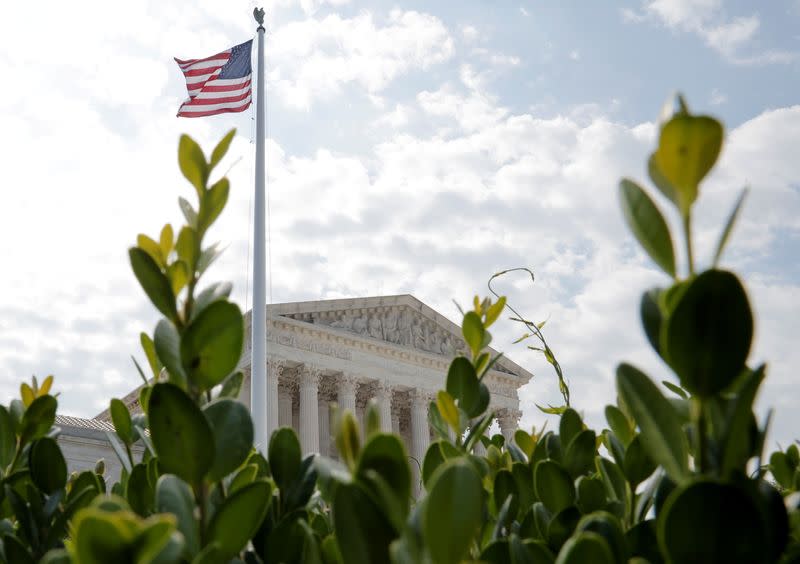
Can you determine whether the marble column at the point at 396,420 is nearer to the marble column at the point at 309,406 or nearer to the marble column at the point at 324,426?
the marble column at the point at 324,426

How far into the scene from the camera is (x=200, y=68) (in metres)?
10.2

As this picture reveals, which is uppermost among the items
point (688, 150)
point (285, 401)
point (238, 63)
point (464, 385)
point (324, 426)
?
point (238, 63)

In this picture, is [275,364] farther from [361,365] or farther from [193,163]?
[193,163]

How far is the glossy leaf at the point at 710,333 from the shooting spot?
0.36 metres

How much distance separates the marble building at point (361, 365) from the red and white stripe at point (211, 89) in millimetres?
10346

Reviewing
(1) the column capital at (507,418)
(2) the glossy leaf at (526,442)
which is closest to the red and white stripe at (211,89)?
(2) the glossy leaf at (526,442)

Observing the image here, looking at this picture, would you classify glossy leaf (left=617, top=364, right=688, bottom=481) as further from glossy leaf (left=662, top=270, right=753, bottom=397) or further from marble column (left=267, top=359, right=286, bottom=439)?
marble column (left=267, top=359, right=286, bottom=439)

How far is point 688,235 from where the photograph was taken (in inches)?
15.1

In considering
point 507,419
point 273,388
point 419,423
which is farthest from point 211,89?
point 507,419

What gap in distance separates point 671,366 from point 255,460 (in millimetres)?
558

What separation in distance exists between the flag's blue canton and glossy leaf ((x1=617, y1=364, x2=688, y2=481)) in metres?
10.7

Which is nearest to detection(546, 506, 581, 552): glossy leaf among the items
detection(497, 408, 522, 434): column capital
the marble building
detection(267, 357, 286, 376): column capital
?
the marble building

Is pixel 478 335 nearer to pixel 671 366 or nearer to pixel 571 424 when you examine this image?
pixel 571 424

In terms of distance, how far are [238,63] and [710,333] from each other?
10953mm
